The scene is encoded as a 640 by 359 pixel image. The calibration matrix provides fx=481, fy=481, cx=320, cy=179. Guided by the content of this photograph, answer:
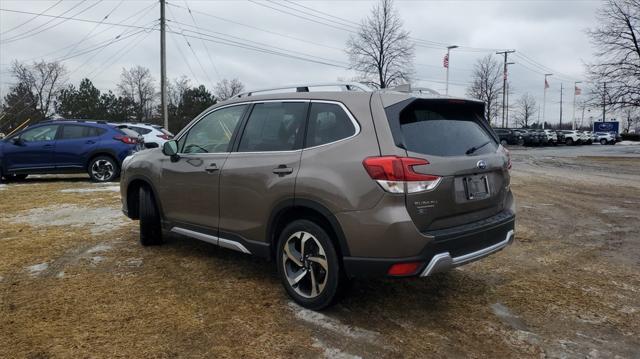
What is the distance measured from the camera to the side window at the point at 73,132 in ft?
39.3

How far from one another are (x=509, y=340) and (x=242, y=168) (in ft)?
8.21

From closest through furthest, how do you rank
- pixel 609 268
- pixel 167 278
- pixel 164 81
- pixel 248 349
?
1. pixel 248 349
2. pixel 167 278
3. pixel 609 268
4. pixel 164 81

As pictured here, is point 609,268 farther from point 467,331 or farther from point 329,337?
point 329,337

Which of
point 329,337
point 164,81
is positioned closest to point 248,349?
point 329,337

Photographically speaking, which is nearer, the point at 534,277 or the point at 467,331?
the point at 467,331

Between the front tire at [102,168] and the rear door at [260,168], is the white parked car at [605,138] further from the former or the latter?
the rear door at [260,168]

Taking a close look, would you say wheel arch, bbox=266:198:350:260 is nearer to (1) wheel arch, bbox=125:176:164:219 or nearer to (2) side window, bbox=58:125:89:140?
(1) wheel arch, bbox=125:176:164:219

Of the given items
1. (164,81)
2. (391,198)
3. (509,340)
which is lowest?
(509,340)

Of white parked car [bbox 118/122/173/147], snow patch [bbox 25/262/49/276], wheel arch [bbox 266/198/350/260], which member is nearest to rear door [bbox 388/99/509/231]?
wheel arch [bbox 266/198/350/260]

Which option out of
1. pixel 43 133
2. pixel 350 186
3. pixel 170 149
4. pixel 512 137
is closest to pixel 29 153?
pixel 43 133

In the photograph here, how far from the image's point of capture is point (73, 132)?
1200cm

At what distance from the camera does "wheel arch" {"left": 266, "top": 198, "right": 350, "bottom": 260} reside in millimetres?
→ 3475

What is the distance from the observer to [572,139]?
163ft

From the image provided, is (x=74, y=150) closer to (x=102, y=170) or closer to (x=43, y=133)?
(x=102, y=170)
